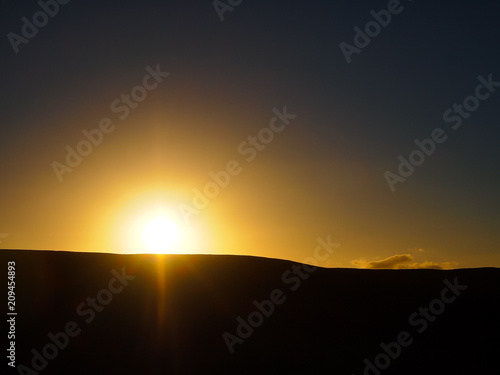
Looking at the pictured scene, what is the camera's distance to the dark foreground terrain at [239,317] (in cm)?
1250

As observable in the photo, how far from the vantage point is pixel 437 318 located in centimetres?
1694

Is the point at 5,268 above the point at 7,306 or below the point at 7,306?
above

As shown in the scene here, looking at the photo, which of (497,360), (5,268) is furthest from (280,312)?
(5,268)

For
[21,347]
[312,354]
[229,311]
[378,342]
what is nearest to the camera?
[21,347]

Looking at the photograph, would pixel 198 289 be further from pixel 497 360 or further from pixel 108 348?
pixel 497 360

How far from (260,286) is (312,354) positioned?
478cm

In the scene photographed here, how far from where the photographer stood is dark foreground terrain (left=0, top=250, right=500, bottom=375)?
41.0 feet

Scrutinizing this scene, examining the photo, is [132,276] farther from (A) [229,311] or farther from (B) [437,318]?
(B) [437,318]

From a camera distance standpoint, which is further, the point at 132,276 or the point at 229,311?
the point at 132,276

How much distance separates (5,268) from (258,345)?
29.6 ft

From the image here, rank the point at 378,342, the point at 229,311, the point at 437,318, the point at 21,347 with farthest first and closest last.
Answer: the point at 437,318
the point at 229,311
the point at 378,342
the point at 21,347

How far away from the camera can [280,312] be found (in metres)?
16.1

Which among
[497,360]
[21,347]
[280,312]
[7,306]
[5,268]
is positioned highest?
[5,268]

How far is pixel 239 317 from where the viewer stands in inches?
Answer: 604
